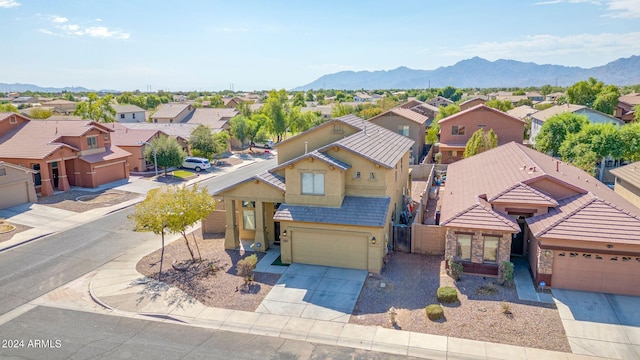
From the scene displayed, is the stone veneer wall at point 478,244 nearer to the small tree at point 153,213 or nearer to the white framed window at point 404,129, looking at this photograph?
the small tree at point 153,213

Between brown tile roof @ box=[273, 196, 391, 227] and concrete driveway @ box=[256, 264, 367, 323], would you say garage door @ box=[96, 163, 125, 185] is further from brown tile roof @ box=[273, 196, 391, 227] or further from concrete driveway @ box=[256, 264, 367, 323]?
concrete driveway @ box=[256, 264, 367, 323]

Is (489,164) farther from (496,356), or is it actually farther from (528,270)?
(496,356)

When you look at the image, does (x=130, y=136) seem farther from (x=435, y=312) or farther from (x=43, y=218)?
(x=435, y=312)

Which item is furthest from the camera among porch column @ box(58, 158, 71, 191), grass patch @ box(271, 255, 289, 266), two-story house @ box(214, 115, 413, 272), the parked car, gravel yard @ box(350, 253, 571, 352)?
the parked car

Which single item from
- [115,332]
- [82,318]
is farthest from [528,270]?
[82,318]

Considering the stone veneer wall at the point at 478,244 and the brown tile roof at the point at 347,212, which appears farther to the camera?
the brown tile roof at the point at 347,212

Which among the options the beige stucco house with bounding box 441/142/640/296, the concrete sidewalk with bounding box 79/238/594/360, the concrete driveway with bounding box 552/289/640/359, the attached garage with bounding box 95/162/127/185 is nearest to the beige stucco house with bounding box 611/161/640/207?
the beige stucco house with bounding box 441/142/640/296

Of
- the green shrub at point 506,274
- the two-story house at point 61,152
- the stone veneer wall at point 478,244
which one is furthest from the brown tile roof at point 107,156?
the green shrub at point 506,274
